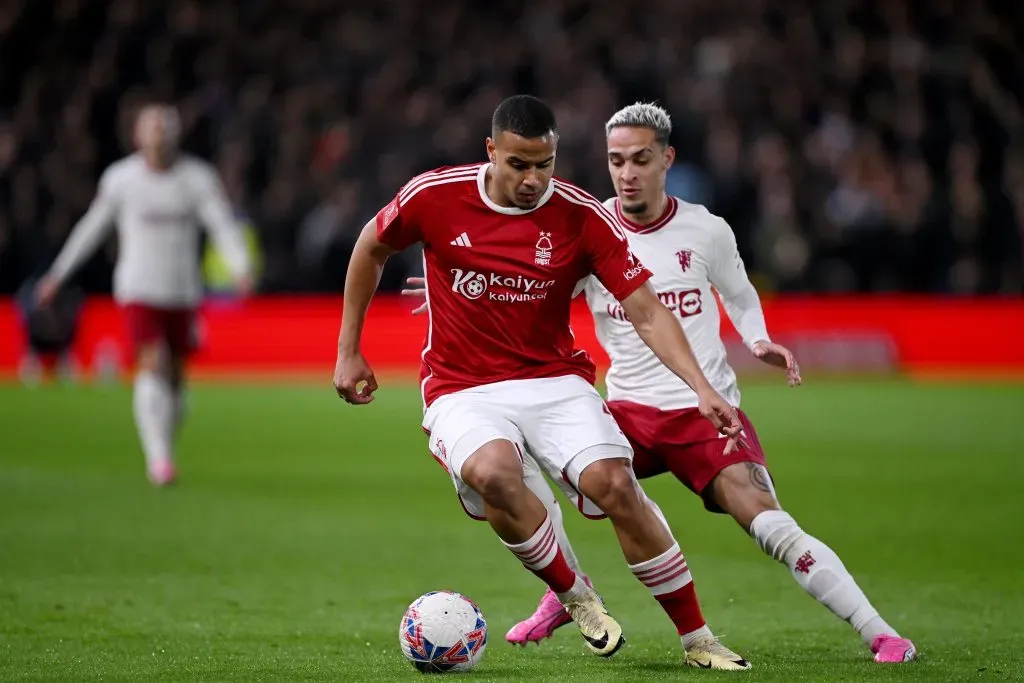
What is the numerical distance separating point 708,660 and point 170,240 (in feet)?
23.8

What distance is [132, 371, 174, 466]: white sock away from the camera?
11.3 meters

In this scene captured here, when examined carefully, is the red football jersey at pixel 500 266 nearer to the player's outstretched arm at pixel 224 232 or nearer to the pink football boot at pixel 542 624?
the pink football boot at pixel 542 624

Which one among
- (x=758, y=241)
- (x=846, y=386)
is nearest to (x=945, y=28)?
(x=758, y=241)

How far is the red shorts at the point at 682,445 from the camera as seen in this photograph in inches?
245

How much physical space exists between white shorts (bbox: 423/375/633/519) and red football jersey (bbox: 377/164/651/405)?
0.09 metres

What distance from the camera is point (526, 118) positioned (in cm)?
552

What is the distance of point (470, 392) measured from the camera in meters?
5.91

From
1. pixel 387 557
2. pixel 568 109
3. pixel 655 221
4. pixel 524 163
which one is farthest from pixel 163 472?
pixel 568 109

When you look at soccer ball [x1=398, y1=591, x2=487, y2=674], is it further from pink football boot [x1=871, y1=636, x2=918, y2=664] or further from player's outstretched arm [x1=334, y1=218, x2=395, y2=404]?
pink football boot [x1=871, y1=636, x2=918, y2=664]

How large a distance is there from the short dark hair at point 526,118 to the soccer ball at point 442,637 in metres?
1.70

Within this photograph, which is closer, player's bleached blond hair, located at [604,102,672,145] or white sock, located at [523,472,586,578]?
white sock, located at [523,472,586,578]

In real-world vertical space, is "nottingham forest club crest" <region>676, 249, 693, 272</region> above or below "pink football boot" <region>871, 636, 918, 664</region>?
above

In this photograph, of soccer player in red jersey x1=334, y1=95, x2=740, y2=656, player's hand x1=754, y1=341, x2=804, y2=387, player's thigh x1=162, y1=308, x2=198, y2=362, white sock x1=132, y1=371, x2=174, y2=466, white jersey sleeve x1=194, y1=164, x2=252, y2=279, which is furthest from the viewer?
player's thigh x1=162, y1=308, x2=198, y2=362

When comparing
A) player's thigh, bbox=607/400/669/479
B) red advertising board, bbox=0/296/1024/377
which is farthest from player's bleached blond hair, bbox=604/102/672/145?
red advertising board, bbox=0/296/1024/377
